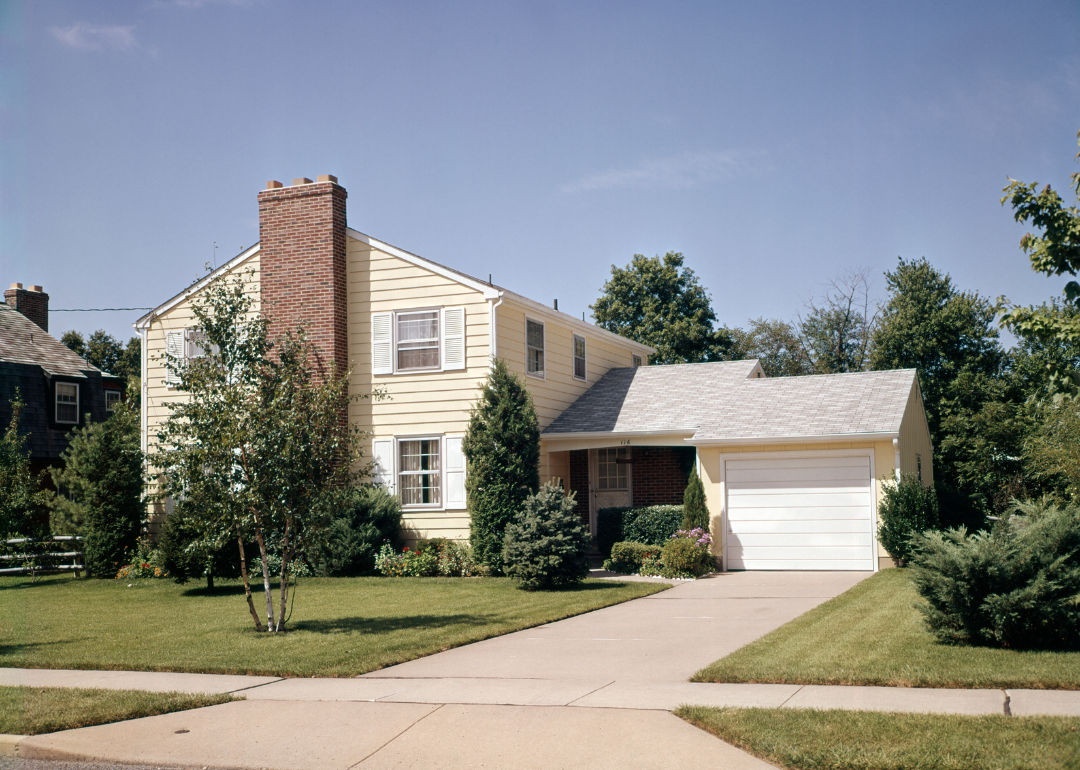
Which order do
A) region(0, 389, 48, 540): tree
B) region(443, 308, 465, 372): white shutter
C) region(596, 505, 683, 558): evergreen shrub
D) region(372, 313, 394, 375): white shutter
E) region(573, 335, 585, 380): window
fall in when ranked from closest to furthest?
1. region(596, 505, 683, 558): evergreen shrub
2. region(443, 308, 465, 372): white shutter
3. region(0, 389, 48, 540): tree
4. region(372, 313, 394, 375): white shutter
5. region(573, 335, 585, 380): window

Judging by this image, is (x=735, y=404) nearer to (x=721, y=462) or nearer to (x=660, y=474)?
(x=721, y=462)

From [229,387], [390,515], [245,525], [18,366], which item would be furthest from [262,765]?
[18,366]

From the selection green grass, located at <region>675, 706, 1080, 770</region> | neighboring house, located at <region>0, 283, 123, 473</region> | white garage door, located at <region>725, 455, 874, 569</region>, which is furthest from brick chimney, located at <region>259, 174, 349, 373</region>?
green grass, located at <region>675, 706, 1080, 770</region>

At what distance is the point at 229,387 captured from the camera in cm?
1143

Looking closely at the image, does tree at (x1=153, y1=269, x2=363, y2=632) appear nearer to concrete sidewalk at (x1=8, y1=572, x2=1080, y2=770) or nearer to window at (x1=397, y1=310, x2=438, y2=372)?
concrete sidewalk at (x1=8, y1=572, x2=1080, y2=770)

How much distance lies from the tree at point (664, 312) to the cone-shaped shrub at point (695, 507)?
21.4 m

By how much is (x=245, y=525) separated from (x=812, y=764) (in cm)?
766

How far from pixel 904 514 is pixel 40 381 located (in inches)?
1000

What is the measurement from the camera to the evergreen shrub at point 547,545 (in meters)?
15.7

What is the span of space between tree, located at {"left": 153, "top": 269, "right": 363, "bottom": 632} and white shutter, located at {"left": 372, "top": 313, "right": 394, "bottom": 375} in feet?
27.3

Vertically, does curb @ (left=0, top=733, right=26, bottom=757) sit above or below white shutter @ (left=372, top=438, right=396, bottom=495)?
below

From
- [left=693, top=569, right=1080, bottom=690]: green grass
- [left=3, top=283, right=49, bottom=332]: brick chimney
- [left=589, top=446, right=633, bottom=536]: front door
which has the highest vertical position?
[left=3, top=283, right=49, bottom=332]: brick chimney

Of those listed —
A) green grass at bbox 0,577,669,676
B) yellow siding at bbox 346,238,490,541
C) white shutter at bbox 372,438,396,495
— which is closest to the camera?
green grass at bbox 0,577,669,676

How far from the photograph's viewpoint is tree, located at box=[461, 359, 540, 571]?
18.4m
